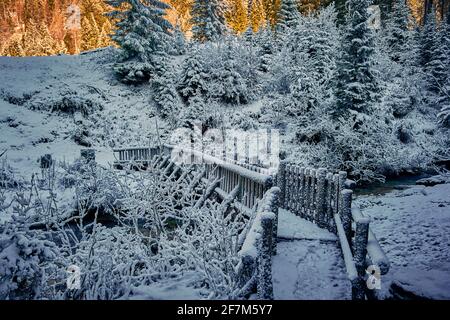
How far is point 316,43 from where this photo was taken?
24484mm

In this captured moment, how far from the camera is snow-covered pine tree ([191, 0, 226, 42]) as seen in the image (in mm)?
35812

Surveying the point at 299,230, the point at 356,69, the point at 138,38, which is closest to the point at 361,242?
the point at 299,230

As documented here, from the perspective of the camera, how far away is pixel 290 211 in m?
7.16

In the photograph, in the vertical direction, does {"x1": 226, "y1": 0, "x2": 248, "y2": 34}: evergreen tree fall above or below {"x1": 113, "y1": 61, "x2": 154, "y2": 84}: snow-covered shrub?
above

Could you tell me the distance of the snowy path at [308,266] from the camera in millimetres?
4039

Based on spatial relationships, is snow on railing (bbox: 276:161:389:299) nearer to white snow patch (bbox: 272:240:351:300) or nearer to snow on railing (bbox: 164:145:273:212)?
white snow patch (bbox: 272:240:351:300)

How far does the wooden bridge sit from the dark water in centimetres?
909

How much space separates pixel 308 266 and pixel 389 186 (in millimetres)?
13158

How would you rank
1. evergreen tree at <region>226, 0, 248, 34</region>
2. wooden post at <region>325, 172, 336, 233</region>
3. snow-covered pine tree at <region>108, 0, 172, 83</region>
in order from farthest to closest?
evergreen tree at <region>226, 0, 248, 34</region>, snow-covered pine tree at <region>108, 0, 172, 83</region>, wooden post at <region>325, 172, 336, 233</region>

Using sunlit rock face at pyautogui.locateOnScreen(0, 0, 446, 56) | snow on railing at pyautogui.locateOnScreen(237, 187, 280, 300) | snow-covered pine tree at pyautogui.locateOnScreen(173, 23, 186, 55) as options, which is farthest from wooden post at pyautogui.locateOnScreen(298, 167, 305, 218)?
sunlit rock face at pyautogui.locateOnScreen(0, 0, 446, 56)

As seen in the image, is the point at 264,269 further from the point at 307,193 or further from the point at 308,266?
the point at 307,193

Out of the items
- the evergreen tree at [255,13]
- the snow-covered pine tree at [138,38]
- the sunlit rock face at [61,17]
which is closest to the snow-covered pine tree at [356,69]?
the snow-covered pine tree at [138,38]

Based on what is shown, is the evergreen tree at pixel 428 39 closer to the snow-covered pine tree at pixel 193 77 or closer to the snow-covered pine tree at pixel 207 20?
the snow-covered pine tree at pixel 207 20

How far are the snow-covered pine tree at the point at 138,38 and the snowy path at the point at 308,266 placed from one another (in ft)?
77.2
